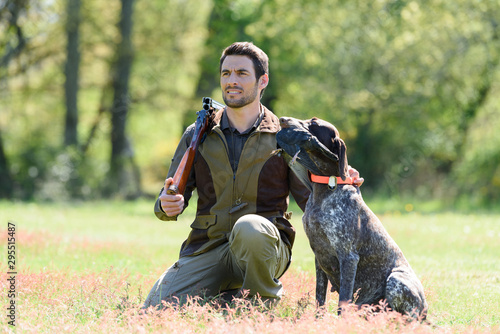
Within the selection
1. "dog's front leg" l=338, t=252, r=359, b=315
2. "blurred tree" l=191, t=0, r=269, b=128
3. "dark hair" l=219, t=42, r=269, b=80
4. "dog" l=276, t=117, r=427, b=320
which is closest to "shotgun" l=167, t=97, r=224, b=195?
"dark hair" l=219, t=42, r=269, b=80

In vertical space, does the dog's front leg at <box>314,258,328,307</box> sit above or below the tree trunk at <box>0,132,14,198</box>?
above

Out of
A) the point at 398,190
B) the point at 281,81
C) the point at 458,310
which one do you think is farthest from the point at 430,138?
the point at 458,310

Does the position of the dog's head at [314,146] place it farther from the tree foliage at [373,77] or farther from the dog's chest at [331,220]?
the tree foliage at [373,77]

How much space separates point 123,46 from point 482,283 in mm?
17601

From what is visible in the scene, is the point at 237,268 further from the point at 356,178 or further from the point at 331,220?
the point at 356,178

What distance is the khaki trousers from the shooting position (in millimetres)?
4922

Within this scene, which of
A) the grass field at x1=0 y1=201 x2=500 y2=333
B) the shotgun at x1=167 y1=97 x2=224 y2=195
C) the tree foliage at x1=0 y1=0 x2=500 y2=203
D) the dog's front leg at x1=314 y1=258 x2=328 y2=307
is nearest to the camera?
the grass field at x1=0 y1=201 x2=500 y2=333

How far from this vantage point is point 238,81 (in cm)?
530

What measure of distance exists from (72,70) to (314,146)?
1807 centimetres

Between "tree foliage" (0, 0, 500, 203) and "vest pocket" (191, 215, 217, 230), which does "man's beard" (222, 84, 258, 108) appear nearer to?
"vest pocket" (191, 215, 217, 230)

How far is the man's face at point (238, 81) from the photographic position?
531cm

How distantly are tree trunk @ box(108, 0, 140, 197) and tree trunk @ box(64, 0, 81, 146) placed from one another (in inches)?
62.5

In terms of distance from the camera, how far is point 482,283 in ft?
22.0

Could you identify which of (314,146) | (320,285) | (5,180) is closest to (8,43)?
(5,180)
